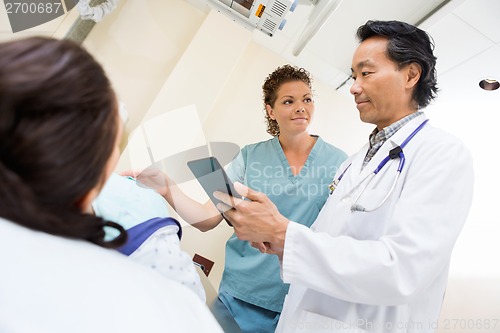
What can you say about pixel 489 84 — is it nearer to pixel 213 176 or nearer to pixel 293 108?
pixel 293 108

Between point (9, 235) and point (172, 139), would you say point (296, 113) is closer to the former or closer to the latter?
point (172, 139)

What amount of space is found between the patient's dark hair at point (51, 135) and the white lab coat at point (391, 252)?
537 mm

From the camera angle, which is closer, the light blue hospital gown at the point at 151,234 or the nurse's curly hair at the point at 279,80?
the light blue hospital gown at the point at 151,234

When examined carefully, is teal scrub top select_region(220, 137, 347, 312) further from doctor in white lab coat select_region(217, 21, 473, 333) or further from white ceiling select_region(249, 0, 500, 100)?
white ceiling select_region(249, 0, 500, 100)

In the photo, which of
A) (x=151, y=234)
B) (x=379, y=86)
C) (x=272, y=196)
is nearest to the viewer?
(x=151, y=234)

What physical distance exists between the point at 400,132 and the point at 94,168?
984mm

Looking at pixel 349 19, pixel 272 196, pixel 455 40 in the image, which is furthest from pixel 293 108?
pixel 455 40

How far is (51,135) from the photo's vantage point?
382mm

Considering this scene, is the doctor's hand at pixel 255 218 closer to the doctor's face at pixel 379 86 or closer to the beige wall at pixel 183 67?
the doctor's face at pixel 379 86

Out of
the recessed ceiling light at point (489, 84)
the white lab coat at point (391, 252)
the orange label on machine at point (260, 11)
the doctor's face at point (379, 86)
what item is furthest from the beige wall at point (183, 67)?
the white lab coat at point (391, 252)

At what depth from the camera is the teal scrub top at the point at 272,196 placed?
1.36 metres

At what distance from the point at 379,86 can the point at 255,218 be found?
0.71 metres

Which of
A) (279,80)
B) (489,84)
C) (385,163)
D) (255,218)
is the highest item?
(489,84)

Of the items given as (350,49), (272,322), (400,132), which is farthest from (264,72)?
(272,322)
